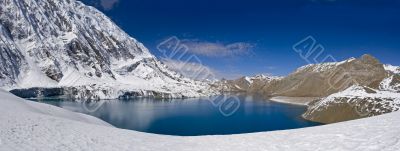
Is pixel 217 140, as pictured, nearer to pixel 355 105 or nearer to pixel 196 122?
pixel 196 122

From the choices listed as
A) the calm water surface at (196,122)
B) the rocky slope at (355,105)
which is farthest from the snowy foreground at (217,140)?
the rocky slope at (355,105)

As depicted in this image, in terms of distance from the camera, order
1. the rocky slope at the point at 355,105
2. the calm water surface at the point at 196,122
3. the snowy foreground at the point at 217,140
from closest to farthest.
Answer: the snowy foreground at the point at 217,140
the calm water surface at the point at 196,122
the rocky slope at the point at 355,105

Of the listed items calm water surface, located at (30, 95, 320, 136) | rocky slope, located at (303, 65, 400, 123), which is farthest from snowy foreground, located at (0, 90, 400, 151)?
rocky slope, located at (303, 65, 400, 123)

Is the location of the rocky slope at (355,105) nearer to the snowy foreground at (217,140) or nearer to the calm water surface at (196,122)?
the calm water surface at (196,122)

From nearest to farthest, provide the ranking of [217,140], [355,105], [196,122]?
[217,140] < [196,122] < [355,105]

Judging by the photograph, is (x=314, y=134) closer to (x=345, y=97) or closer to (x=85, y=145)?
(x=85, y=145)

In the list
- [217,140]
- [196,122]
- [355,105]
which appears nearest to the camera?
[217,140]

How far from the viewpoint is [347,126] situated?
22.0m

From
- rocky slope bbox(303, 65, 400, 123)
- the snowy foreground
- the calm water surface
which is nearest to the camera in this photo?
the snowy foreground

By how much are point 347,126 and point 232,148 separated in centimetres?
730

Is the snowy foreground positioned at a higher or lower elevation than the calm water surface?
higher

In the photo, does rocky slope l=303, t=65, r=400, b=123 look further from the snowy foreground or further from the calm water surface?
the snowy foreground

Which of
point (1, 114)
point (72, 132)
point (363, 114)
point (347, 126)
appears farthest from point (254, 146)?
point (363, 114)

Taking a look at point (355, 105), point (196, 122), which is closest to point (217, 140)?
point (196, 122)
